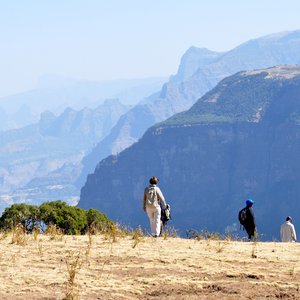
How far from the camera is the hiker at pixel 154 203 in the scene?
80.7 ft

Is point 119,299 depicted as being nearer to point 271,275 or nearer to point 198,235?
point 271,275

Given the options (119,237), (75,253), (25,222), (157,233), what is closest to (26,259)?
(75,253)

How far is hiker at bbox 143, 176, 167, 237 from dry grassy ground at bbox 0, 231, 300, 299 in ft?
11.2

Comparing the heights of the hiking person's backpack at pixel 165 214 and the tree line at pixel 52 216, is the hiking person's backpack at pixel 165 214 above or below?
below

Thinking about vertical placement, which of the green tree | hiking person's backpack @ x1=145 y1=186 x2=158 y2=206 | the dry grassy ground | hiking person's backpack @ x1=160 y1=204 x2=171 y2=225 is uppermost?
the green tree

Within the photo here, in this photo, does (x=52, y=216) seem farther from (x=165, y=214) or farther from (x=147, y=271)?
(x=147, y=271)

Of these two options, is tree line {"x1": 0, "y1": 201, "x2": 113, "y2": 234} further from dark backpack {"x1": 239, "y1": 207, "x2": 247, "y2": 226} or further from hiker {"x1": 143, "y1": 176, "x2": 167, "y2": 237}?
hiker {"x1": 143, "y1": 176, "x2": 167, "y2": 237}

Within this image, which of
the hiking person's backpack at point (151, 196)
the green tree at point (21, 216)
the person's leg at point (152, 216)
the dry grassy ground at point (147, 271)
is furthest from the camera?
the green tree at point (21, 216)

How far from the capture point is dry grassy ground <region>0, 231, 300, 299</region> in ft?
47.2

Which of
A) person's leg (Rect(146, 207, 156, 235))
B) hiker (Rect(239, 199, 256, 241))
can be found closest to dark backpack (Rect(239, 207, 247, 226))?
hiker (Rect(239, 199, 256, 241))

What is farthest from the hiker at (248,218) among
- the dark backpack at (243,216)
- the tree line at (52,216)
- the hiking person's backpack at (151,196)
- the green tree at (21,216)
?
the green tree at (21,216)

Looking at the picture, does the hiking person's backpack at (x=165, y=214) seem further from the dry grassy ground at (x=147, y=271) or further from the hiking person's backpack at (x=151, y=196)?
the dry grassy ground at (x=147, y=271)

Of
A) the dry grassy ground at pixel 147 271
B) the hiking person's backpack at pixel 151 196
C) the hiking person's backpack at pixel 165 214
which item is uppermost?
the hiking person's backpack at pixel 151 196

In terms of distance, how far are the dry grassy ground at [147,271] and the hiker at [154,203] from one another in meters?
3.41
